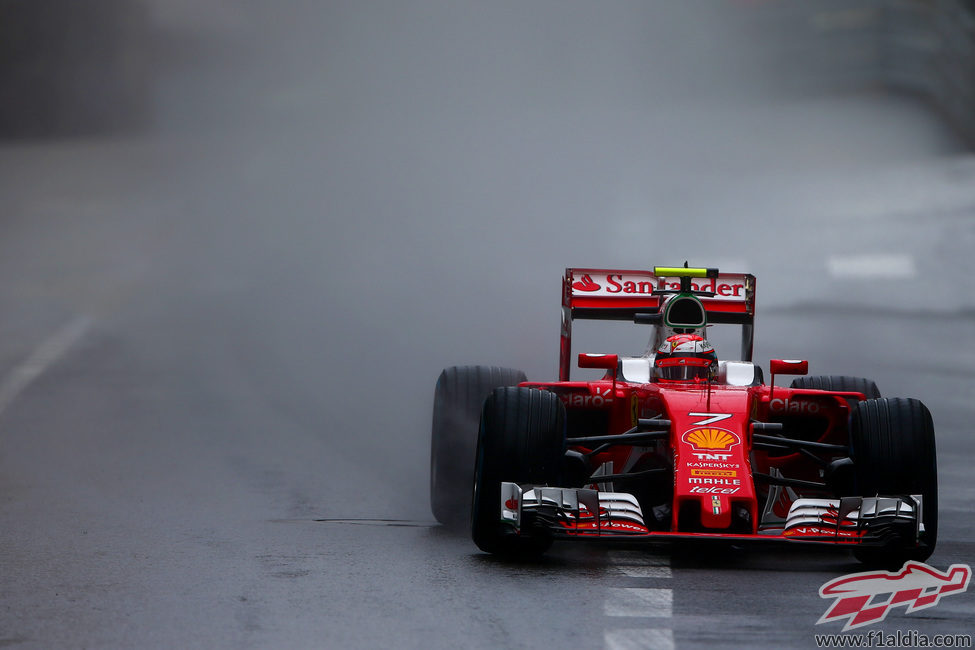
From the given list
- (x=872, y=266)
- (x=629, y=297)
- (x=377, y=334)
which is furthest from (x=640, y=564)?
(x=872, y=266)

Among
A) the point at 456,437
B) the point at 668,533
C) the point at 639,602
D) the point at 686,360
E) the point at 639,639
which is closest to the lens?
the point at 639,639

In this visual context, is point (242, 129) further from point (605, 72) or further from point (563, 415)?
point (563, 415)

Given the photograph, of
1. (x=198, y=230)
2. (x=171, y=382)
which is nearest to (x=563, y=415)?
(x=171, y=382)

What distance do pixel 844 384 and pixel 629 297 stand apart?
183 centimetres

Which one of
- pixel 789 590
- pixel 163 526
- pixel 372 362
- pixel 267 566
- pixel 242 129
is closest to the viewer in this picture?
pixel 789 590

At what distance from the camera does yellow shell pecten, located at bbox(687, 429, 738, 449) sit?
836cm

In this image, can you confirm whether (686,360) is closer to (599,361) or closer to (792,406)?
(599,361)

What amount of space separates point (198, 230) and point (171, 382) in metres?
7.18

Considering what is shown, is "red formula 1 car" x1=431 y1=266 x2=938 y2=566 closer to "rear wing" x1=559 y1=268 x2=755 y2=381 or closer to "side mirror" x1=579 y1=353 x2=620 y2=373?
"side mirror" x1=579 y1=353 x2=620 y2=373

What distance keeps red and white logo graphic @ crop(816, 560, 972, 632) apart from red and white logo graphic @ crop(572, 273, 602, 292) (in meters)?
4.09

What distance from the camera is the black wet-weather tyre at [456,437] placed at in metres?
10.3

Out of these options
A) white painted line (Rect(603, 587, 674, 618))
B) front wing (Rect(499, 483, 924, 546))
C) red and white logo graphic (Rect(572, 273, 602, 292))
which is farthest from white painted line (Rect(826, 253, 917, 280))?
white painted line (Rect(603, 587, 674, 618))

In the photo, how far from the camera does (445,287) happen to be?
74.2 ft

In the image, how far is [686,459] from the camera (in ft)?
27.1
